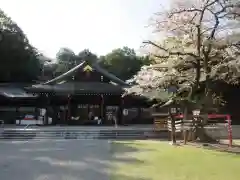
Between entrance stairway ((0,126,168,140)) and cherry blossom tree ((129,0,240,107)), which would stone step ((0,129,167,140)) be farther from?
cherry blossom tree ((129,0,240,107))

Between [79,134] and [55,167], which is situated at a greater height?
[79,134]

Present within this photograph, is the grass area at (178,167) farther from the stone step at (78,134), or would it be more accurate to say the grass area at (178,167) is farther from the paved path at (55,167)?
the stone step at (78,134)

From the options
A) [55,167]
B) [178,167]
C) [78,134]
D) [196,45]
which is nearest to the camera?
[178,167]

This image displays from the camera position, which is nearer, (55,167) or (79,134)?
(55,167)

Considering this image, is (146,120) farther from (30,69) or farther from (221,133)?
(30,69)

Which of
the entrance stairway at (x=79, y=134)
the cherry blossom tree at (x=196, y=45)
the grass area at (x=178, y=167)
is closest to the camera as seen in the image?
the grass area at (x=178, y=167)

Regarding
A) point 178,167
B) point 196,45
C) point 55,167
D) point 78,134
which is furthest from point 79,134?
point 178,167

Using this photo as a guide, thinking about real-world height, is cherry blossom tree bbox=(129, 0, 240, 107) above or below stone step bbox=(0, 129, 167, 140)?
above

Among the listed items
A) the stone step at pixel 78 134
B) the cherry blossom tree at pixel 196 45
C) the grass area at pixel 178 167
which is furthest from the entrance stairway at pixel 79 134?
the grass area at pixel 178 167

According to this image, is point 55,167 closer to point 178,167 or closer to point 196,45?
point 178,167


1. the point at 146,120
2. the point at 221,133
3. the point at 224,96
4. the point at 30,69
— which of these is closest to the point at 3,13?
the point at 30,69

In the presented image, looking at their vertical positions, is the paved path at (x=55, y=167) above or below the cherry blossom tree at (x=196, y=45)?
below

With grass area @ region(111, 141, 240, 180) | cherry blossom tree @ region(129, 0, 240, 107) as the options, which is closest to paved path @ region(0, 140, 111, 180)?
grass area @ region(111, 141, 240, 180)

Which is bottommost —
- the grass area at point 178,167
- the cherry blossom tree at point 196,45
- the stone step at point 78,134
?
the grass area at point 178,167
